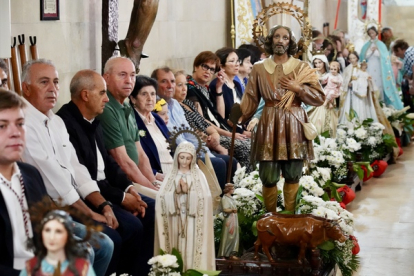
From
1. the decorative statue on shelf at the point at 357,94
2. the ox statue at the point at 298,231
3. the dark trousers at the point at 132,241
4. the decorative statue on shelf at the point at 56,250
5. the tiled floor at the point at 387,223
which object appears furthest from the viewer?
the decorative statue on shelf at the point at 357,94

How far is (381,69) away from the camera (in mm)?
14711

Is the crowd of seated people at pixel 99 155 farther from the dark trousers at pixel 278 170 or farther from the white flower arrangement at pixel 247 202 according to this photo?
the white flower arrangement at pixel 247 202

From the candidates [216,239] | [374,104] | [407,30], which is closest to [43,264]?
[216,239]

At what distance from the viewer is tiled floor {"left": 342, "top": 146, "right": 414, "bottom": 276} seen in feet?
21.8

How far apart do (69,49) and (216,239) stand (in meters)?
2.41

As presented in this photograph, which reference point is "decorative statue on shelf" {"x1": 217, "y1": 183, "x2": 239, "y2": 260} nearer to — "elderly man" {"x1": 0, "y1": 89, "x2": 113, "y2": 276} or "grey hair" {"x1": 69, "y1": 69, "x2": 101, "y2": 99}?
"grey hair" {"x1": 69, "y1": 69, "x2": 101, "y2": 99}

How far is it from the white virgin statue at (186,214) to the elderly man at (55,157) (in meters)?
0.43

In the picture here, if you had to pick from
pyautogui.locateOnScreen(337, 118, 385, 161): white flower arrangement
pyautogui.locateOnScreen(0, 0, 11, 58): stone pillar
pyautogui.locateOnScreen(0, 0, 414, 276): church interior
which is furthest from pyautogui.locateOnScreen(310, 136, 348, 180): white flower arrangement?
pyautogui.locateOnScreen(0, 0, 11, 58): stone pillar

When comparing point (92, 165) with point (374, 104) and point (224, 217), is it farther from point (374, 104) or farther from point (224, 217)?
point (374, 104)

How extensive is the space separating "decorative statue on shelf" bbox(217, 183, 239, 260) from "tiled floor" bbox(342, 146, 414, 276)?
1303 millimetres

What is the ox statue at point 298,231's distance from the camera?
5.35m

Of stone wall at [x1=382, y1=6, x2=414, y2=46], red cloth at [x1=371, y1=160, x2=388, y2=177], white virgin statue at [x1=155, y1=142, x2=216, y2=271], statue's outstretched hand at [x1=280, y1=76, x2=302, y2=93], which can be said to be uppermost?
stone wall at [x1=382, y1=6, x2=414, y2=46]

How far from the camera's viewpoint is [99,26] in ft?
25.7

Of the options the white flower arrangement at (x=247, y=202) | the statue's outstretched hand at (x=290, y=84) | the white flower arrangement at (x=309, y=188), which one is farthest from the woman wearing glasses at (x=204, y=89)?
the statue's outstretched hand at (x=290, y=84)
